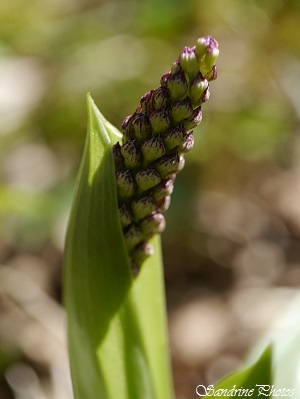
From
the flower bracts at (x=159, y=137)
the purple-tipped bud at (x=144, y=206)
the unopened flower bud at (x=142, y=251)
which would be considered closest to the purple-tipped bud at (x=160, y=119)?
the flower bracts at (x=159, y=137)

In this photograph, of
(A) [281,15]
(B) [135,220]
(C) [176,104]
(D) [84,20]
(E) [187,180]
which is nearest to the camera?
(C) [176,104]

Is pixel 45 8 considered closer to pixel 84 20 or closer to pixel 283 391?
pixel 84 20

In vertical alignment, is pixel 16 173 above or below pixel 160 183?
above

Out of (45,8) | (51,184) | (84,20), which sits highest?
(45,8)

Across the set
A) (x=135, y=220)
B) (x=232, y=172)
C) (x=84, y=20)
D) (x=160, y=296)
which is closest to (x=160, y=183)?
(x=135, y=220)

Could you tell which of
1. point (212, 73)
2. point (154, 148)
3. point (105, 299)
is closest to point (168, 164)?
point (154, 148)

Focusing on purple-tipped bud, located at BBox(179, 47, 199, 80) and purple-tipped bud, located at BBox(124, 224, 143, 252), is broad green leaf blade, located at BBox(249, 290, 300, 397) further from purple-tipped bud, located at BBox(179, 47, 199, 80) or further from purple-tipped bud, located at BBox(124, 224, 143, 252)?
purple-tipped bud, located at BBox(179, 47, 199, 80)

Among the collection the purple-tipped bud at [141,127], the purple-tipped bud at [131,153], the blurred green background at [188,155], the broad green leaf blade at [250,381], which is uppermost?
the blurred green background at [188,155]

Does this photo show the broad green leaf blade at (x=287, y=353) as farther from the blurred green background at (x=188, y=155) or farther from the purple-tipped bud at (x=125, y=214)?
the blurred green background at (x=188, y=155)
